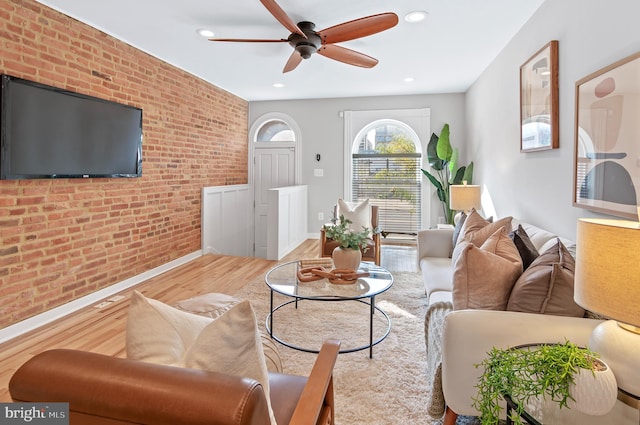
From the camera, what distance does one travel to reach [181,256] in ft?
15.2

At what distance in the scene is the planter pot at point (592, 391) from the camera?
96 cm

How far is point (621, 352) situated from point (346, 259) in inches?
67.6

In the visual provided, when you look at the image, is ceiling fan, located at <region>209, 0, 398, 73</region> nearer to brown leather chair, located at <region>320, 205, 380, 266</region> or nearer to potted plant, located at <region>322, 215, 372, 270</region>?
potted plant, located at <region>322, 215, 372, 270</region>

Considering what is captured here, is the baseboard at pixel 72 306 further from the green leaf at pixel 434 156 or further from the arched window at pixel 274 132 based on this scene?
the green leaf at pixel 434 156

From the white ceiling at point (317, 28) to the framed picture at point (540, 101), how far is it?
1.66 ft

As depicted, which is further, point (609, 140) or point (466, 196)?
point (466, 196)

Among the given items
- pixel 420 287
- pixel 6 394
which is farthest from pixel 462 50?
pixel 6 394

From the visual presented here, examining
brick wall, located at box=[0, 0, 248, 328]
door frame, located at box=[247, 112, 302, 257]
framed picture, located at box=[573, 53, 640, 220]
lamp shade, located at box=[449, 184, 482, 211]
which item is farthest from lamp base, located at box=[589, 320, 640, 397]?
door frame, located at box=[247, 112, 302, 257]

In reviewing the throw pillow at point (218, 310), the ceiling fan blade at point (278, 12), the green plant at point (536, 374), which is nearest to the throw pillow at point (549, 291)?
the green plant at point (536, 374)

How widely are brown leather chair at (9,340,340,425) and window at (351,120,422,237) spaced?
18.1 feet

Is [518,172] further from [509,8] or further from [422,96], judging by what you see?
[422,96]

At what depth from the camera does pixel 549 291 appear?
1502mm

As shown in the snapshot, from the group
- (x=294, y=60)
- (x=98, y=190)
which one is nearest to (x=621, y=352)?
(x=294, y=60)

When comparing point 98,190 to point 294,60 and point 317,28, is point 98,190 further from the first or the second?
point 317,28
